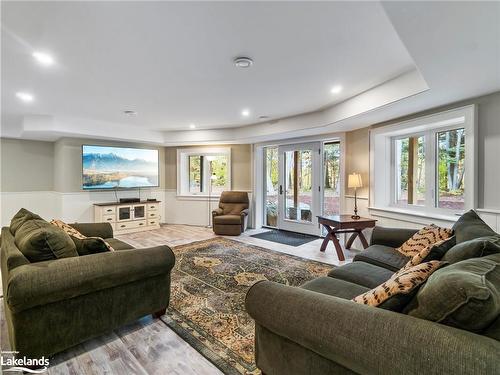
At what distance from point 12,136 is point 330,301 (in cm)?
733

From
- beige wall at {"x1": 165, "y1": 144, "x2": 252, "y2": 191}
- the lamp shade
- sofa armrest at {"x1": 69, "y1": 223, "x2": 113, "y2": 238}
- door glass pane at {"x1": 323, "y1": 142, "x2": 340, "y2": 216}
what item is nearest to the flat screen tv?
beige wall at {"x1": 165, "y1": 144, "x2": 252, "y2": 191}

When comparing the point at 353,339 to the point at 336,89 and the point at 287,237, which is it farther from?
the point at 287,237

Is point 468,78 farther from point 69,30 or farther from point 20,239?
point 20,239

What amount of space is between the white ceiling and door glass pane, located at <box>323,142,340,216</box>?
3.50 ft

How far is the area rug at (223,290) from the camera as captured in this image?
1.85m

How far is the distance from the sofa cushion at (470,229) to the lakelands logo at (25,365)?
2834mm

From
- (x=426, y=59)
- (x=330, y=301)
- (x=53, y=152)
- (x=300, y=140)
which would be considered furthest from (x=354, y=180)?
(x=53, y=152)

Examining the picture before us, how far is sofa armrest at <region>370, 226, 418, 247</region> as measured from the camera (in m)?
2.61

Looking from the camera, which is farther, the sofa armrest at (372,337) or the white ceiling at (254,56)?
the white ceiling at (254,56)

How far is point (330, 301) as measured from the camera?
44.9 inches

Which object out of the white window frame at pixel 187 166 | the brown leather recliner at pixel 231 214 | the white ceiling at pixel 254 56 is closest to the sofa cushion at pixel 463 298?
the white ceiling at pixel 254 56

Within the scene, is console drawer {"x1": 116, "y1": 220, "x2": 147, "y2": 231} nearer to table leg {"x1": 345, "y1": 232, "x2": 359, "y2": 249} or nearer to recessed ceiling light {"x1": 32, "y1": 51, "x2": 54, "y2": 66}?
recessed ceiling light {"x1": 32, "y1": 51, "x2": 54, "y2": 66}

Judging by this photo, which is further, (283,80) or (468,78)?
(283,80)

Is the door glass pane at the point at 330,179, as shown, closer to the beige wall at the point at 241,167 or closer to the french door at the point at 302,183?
the french door at the point at 302,183
